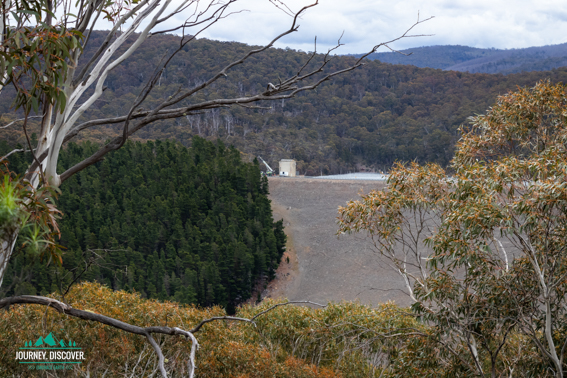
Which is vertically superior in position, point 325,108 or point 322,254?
point 325,108

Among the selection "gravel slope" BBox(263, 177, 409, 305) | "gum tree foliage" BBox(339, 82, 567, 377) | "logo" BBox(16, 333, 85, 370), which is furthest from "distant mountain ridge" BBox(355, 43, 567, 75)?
"logo" BBox(16, 333, 85, 370)

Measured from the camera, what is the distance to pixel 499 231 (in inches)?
204

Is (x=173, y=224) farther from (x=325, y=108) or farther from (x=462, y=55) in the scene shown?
(x=462, y=55)

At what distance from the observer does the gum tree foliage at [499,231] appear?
15.3ft

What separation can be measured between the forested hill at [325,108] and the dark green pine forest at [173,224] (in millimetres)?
17406

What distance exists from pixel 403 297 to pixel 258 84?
39372 millimetres

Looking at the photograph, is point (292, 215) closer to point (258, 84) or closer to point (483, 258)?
point (483, 258)

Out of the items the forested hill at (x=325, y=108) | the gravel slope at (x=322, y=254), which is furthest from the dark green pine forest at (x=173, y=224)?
the forested hill at (x=325, y=108)

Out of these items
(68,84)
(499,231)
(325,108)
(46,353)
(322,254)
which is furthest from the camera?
(325,108)

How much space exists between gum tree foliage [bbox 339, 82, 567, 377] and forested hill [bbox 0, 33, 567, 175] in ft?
125

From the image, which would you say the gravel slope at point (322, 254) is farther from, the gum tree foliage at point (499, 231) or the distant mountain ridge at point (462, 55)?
the distant mountain ridge at point (462, 55)

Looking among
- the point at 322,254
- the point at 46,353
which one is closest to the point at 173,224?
the point at 322,254

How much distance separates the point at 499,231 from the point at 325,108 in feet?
167

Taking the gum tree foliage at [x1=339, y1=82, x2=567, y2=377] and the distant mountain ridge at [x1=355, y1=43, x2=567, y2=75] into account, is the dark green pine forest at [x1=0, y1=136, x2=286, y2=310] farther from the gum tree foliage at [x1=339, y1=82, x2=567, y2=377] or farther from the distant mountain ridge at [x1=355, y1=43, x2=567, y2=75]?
the distant mountain ridge at [x1=355, y1=43, x2=567, y2=75]
